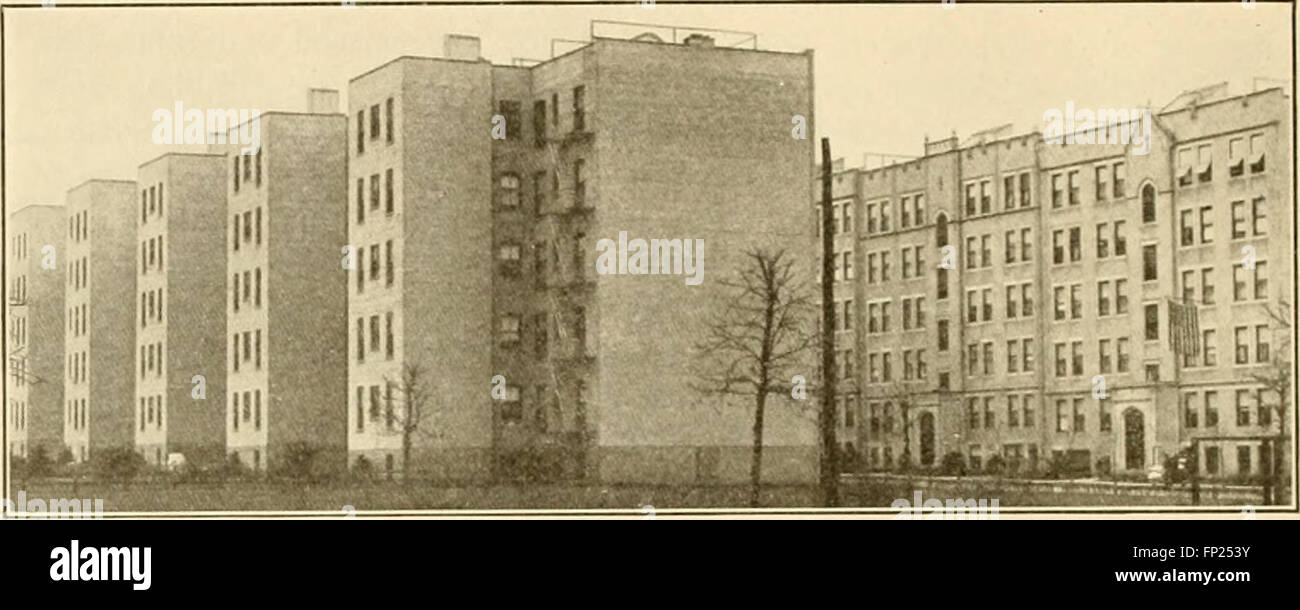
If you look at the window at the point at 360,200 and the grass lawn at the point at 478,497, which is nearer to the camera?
the grass lawn at the point at 478,497

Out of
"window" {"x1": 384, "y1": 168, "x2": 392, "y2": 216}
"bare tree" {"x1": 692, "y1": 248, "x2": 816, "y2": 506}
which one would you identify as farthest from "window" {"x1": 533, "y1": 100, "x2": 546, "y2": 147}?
"bare tree" {"x1": 692, "y1": 248, "x2": 816, "y2": 506}

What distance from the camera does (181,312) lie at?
49.0 m

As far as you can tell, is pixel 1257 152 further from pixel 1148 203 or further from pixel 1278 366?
pixel 1278 366

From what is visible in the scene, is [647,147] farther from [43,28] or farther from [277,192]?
[43,28]

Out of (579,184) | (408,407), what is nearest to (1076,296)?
(579,184)

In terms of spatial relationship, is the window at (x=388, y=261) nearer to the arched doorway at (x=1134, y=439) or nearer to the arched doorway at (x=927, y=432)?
the arched doorway at (x=1134, y=439)

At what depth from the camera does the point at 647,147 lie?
4159 centimetres

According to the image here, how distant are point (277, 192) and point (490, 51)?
726 inches

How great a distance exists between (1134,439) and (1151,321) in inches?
140

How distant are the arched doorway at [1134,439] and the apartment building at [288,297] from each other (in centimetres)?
2022

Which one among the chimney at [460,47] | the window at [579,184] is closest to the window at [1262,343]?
the window at [579,184]

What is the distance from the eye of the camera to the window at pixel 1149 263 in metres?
50.8

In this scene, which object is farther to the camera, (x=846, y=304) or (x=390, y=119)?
(x=846, y=304)
